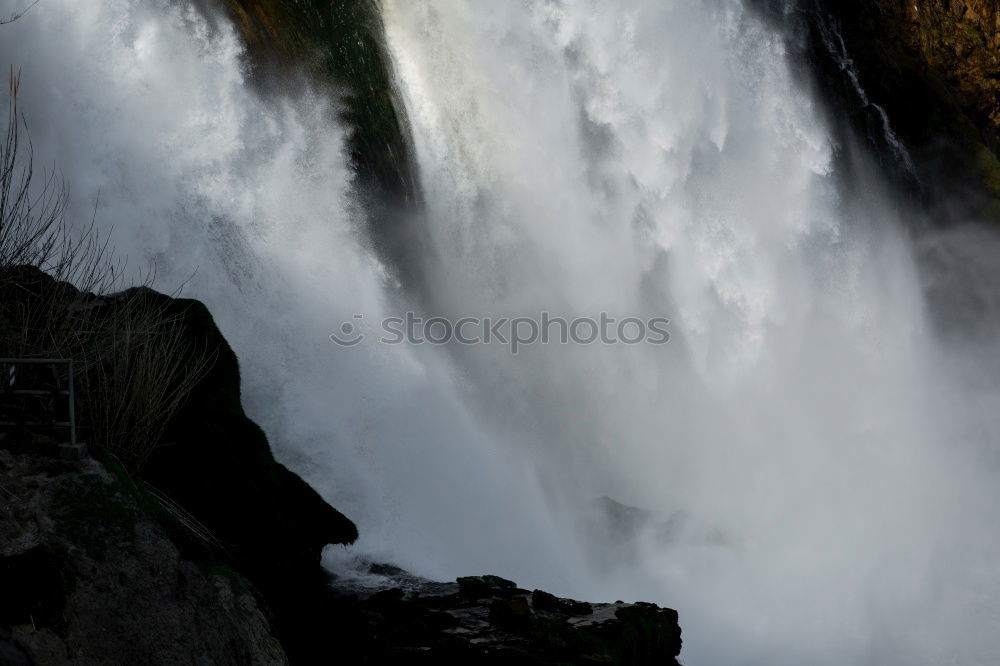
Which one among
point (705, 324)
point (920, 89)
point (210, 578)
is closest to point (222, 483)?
point (210, 578)

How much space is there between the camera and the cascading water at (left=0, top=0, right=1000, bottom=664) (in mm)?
12766

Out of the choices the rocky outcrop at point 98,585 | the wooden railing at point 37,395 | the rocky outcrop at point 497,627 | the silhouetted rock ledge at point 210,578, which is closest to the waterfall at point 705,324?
the rocky outcrop at point 497,627

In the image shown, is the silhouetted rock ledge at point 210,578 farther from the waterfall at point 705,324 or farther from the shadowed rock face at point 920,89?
the shadowed rock face at point 920,89

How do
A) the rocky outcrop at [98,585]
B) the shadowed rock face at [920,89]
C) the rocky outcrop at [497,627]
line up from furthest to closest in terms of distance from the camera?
the shadowed rock face at [920,89], the rocky outcrop at [497,627], the rocky outcrop at [98,585]

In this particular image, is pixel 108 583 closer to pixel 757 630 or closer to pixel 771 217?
pixel 757 630

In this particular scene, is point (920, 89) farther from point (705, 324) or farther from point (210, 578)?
point (210, 578)

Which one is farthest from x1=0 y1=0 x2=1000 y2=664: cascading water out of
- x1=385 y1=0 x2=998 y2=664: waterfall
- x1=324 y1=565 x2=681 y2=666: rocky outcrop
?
x1=324 y1=565 x2=681 y2=666: rocky outcrop

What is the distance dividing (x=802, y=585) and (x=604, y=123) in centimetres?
1134

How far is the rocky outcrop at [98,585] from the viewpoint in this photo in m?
6.02

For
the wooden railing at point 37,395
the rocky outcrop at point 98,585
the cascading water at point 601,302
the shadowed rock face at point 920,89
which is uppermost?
the shadowed rock face at point 920,89

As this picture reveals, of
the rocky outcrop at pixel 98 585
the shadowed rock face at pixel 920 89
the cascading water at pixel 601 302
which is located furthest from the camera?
the shadowed rock face at pixel 920 89

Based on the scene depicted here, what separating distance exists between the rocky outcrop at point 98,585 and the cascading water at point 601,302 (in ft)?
15.2

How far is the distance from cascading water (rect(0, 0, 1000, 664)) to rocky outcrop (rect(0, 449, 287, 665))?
462cm

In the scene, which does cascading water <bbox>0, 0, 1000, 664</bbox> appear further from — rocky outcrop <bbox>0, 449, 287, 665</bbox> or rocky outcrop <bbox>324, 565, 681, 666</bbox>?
rocky outcrop <bbox>0, 449, 287, 665</bbox>
